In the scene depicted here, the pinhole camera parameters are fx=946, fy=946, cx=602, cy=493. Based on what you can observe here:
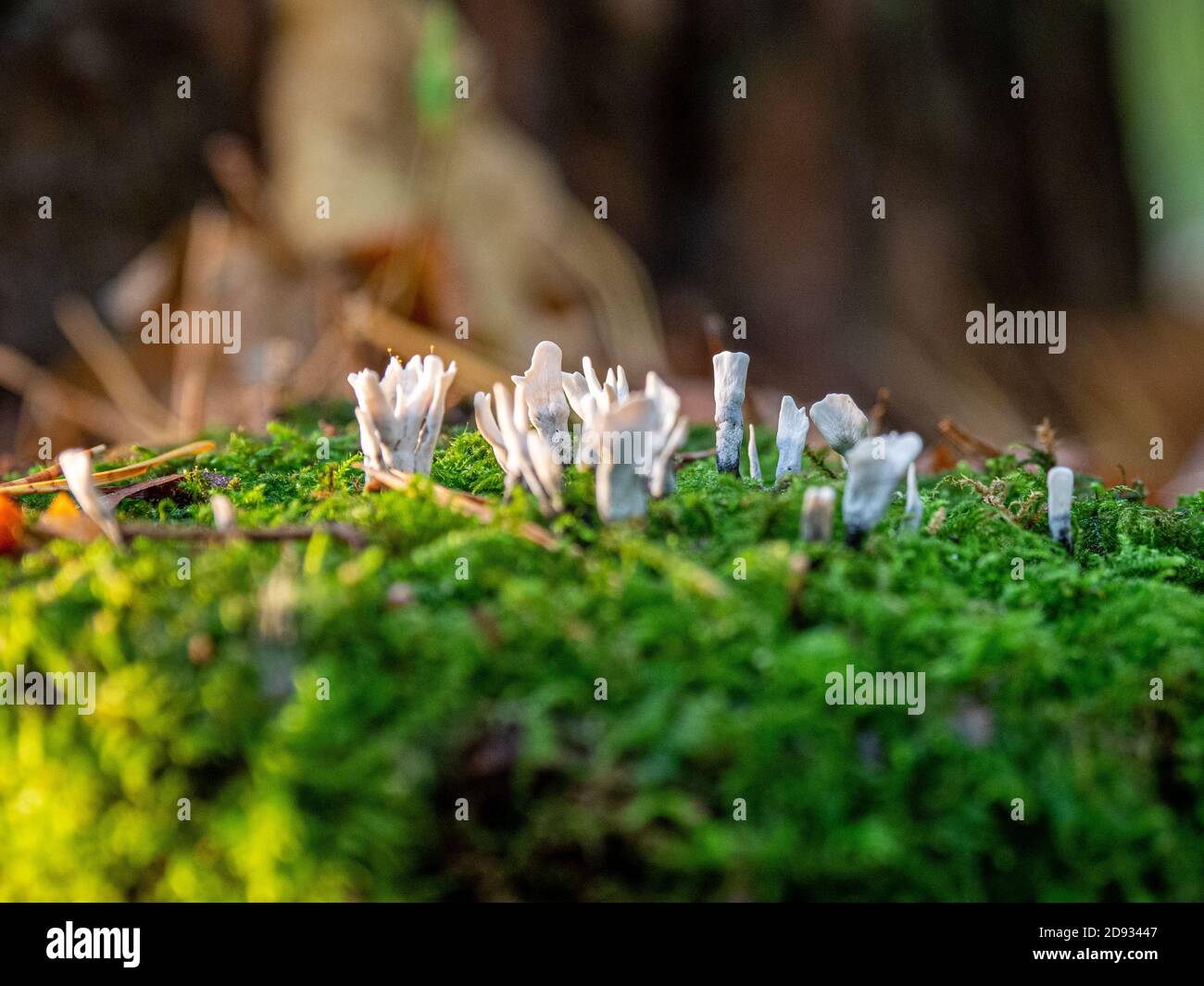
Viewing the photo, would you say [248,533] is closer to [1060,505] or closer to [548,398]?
[548,398]

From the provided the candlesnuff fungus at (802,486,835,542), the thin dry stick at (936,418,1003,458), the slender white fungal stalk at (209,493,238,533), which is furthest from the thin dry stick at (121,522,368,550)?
the thin dry stick at (936,418,1003,458)

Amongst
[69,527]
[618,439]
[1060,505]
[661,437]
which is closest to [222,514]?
[69,527]

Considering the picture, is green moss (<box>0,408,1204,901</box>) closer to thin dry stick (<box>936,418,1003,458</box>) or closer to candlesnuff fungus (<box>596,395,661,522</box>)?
candlesnuff fungus (<box>596,395,661,522</box>)

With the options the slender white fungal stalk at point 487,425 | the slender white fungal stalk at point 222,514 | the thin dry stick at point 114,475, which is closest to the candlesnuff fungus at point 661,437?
the slender white fungal stalk at point 487,425

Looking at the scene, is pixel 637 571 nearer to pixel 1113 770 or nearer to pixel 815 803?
pixel 815 803

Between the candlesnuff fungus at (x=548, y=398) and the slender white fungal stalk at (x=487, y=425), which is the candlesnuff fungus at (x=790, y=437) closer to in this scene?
the candlesnuff fungus at (x=548, y=398)

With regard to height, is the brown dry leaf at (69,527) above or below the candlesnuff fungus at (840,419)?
below

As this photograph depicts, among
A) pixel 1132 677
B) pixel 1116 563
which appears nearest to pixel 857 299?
pixel 1116 563
